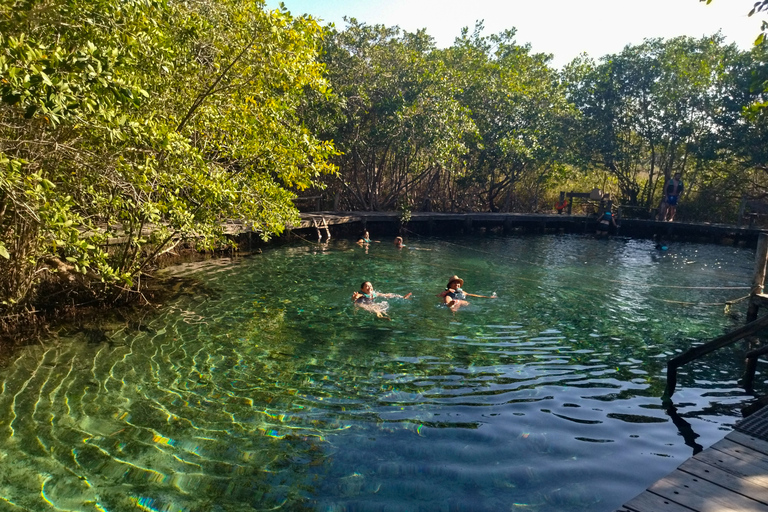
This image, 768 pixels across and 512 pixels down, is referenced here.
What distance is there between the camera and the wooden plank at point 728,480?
415cm

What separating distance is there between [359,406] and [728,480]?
423 cm

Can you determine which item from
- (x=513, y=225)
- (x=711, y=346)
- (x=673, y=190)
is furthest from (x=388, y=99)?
(x=711, y=346)

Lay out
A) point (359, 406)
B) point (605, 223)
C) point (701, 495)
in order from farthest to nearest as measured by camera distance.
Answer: point (605, 223)
point (359, 406)
point (701, 495)

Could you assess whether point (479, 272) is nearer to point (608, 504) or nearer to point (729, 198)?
point (608, 504)

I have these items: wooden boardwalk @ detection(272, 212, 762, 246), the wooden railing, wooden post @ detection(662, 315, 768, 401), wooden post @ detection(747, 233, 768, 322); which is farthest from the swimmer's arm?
wooden boardwalk @ detection(272, 212, 762, 246)

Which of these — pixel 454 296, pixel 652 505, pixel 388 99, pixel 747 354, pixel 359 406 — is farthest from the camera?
pixel 388 99

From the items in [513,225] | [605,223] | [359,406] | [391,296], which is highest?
[605,223]

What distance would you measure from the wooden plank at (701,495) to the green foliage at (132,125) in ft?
20.2

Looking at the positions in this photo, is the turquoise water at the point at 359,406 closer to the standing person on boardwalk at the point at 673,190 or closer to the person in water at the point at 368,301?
the person in water at the point at 368,301

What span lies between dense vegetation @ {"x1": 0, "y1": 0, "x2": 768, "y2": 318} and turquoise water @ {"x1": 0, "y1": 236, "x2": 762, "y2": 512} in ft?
6.45

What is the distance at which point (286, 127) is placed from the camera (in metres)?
13.5

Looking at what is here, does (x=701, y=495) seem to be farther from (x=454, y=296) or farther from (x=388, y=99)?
(x=388, y=99)

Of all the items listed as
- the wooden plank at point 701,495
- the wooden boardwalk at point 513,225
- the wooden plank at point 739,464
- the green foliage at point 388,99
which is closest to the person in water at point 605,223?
the wooden boardwalk at point 513,225

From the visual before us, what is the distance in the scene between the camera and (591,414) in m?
6.95
